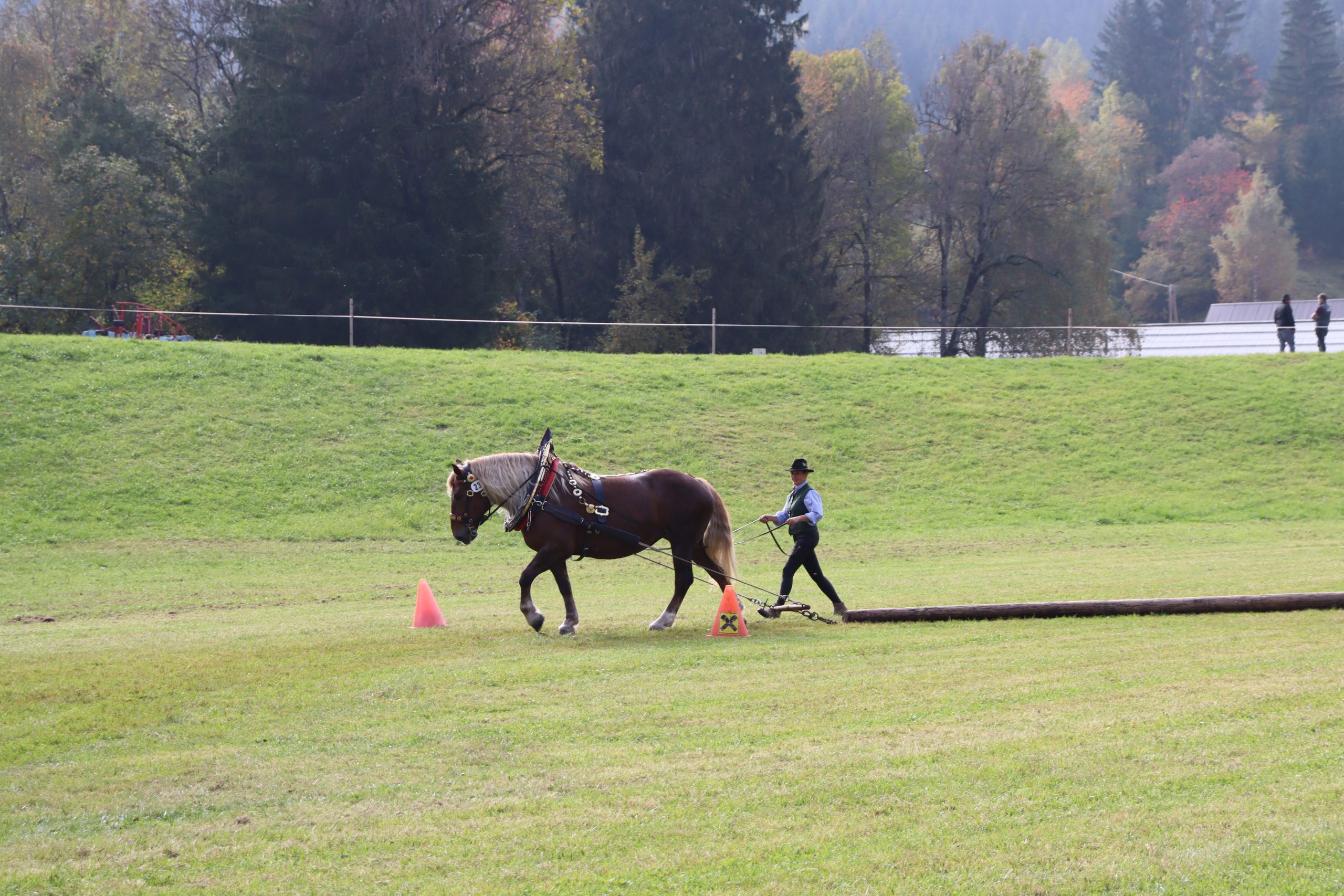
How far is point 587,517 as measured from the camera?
13.6 m

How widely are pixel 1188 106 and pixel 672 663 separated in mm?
152512

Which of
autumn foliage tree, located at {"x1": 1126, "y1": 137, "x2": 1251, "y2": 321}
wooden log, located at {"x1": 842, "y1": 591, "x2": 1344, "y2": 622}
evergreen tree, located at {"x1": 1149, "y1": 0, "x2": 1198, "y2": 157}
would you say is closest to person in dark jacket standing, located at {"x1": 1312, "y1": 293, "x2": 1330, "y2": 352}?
wooden log, located at {"x1": 842, "y1": 591, "x2": 1344, "y2": 622}

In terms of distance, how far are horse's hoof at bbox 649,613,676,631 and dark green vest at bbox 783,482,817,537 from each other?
166 centimetres

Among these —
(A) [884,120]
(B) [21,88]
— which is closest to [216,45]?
(B) [21,88]

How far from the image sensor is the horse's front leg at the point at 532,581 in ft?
43.1

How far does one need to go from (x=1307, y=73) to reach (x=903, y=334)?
312 ft

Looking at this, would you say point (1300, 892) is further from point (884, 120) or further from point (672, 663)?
point (884, 120)

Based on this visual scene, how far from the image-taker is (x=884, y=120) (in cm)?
6806

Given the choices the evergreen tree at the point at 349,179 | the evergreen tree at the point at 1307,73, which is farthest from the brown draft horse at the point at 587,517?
the evergreen tree at the point at 1307,73

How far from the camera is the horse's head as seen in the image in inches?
526

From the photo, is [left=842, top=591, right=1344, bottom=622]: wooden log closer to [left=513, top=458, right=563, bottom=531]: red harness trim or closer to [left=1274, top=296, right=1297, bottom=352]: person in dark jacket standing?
[left=513, top=458, right=563, bottom=531]: red harness trim

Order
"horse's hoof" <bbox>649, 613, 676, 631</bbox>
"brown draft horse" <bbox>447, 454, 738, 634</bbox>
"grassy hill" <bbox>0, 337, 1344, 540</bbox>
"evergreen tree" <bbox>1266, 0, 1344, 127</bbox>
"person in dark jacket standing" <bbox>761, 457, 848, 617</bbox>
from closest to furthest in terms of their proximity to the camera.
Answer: "brown draft horse" <bbox>447, 454, 738, 634</bbox>, "horse's hoof" <bbox>649, 613, 676, 631</bbox>, "person in dark jacket standing" <bbox>761, 457, 848, 617</bbox>, "grassy hill" <bbox>0, 337, 1344, 540</bbox>, "evergreen tree" <bbox>1266, 0, 1344, 127</bbox>

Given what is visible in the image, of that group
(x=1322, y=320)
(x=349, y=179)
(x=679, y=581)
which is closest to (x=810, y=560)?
(x=679, y=581)

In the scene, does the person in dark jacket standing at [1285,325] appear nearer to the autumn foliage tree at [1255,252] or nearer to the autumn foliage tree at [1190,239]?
the autumn foliage tree at [1255,252]
